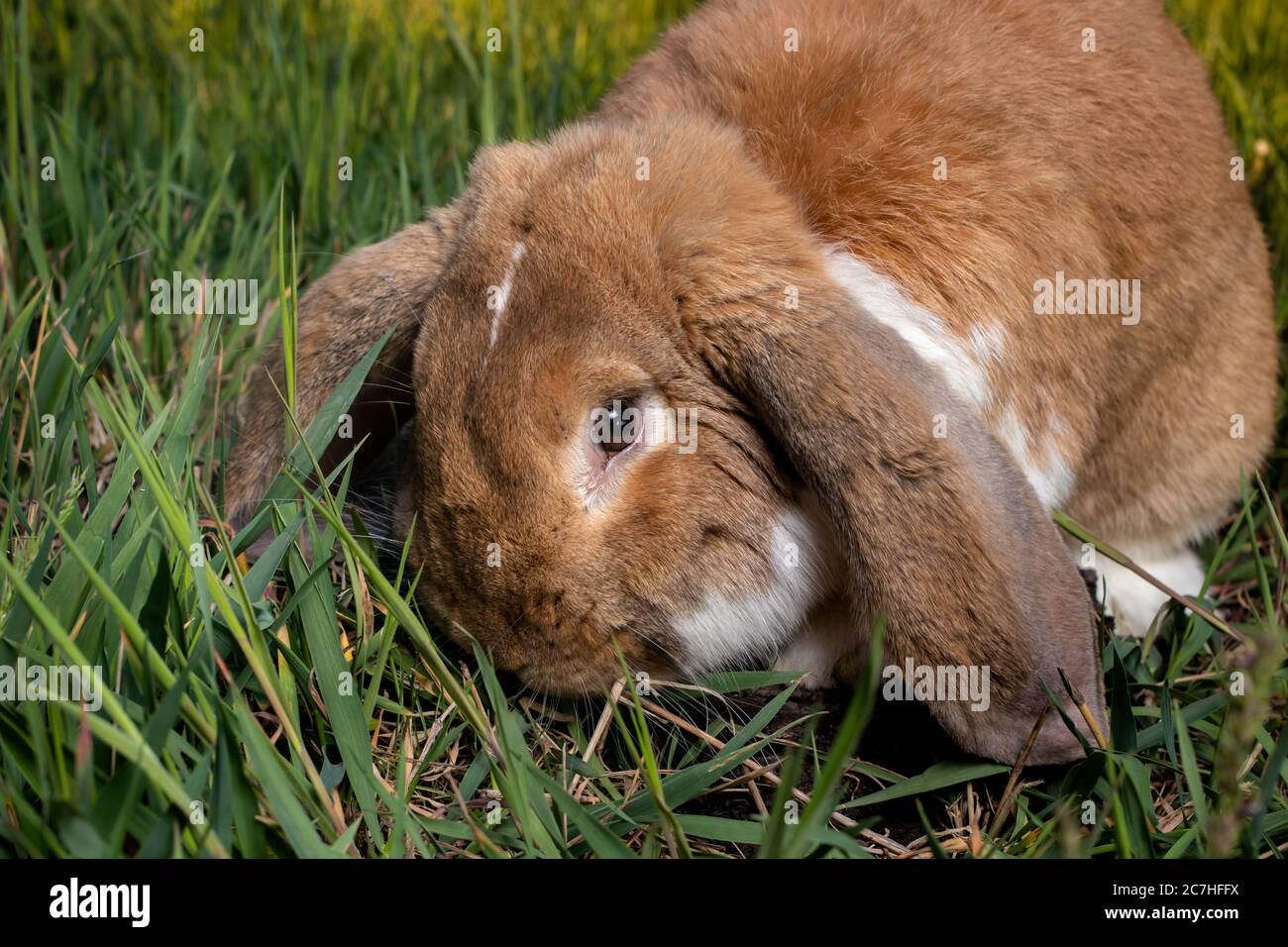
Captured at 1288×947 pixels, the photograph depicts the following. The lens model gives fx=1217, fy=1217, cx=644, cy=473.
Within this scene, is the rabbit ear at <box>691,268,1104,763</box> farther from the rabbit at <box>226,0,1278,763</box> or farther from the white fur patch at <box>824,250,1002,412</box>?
the white fur patch at <box>824,250,1002,412</box>

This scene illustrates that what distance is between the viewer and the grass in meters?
1.78

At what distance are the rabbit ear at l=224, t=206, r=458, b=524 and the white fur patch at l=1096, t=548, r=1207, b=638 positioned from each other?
1.89 meters

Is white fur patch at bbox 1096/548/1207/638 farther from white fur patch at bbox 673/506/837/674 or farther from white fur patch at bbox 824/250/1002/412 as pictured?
white fur patch at bbox 673/506/837/674

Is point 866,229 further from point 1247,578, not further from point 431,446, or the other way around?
point 1247,578

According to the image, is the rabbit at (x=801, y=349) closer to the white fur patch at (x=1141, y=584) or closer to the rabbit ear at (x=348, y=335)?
the rabbit ear at (x=348, y=335)

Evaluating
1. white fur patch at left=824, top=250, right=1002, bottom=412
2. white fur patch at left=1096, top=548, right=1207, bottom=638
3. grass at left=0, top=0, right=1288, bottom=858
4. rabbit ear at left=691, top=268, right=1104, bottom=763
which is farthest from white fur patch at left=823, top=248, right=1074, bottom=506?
white fur patch at left=1096, top=548, right=1207, bottom=638

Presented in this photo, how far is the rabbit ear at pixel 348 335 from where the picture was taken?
8.58 feet

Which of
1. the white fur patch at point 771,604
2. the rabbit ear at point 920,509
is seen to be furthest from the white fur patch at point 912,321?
the white fur patch at point 771,604

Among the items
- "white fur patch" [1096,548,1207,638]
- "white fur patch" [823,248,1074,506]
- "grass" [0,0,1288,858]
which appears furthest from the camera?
"white fur patch" [1096,548,1207,638]

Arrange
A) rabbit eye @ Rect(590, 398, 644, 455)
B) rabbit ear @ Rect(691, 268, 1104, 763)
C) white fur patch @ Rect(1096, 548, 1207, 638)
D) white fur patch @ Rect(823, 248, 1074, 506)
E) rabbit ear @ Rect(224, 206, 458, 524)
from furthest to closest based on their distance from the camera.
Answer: white fur patch @ Rect(1096, 548, 1207, 638)
rabbit ear @ Rect(224, 206, 458, 524)
white fur patch @ Rect(823, 248, 1074, 506)
rabbit eye @ Rect(590, 398, 644, 455)
rabbit ear @ Rect(691, 268, 1104, 763)

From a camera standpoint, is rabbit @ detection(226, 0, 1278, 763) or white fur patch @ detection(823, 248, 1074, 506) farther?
white fur patch @ detection(823, 248, 1074, 506)

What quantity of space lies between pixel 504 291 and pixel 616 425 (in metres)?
0.34

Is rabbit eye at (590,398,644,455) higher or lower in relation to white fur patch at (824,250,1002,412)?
lower

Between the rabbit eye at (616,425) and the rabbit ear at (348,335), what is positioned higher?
the rabbit ear at (348,335)
